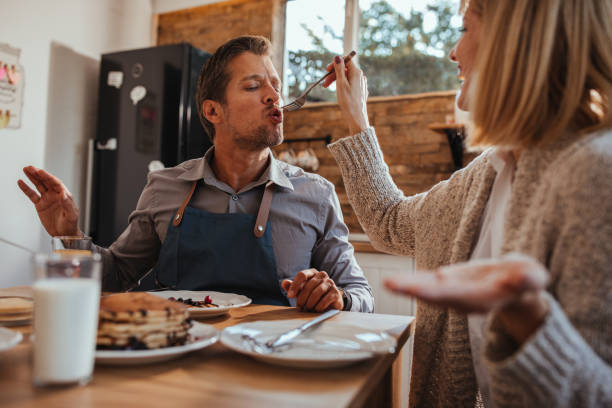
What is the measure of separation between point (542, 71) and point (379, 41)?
265 cm

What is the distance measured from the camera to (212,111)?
1.79m

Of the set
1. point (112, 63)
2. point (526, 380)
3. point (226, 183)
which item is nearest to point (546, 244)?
point (526, 380)

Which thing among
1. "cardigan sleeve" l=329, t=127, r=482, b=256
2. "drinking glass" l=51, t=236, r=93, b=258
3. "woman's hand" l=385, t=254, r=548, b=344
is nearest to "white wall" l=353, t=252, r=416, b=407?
"cardigan sleeve" l=329, t=127, r=482, b=256

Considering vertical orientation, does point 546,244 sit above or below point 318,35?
below

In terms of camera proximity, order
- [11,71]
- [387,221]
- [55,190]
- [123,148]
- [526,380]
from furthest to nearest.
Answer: [123,148] → [11,71] → [55,190] → [387,221] → [526,380]

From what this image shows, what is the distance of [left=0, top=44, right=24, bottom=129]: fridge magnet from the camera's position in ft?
8.93

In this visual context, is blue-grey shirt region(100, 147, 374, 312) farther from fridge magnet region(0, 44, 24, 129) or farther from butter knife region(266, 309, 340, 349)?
fridge magnet region(0, 44, 24, 129)

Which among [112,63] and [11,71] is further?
[112,63]

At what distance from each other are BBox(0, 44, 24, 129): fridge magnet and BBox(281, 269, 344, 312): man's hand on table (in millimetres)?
2441

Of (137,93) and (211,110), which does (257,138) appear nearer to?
(211,110)

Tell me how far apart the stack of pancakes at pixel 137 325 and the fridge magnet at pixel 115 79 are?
2.80 metres

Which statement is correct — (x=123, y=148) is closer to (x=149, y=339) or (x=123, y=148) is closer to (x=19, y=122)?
(x=19, y=122)

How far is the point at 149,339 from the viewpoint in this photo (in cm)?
67

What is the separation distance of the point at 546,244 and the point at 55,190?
47.7 inches
